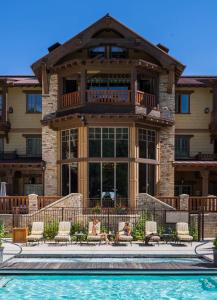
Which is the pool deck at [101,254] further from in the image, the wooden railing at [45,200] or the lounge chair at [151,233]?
the wooden railing at [45,200]

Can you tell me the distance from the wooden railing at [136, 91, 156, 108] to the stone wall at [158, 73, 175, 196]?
78 centimetres

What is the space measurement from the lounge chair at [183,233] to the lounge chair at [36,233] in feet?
21.1

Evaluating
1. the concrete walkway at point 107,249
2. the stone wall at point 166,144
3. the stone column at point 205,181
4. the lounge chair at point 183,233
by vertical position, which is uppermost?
the stone wall at point 166,144

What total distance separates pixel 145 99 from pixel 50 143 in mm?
6675

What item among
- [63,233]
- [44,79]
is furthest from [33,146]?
[63,233]

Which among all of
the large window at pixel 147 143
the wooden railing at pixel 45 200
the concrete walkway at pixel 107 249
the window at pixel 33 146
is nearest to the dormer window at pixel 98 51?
the large window at pixel 147 143

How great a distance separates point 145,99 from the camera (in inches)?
1060

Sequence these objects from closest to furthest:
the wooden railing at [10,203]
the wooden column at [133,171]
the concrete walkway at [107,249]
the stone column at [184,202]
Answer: the concrete walkway at [107,249] < the wooden railing at [10,203] < the stone column at [184,202] < the wooden column at [133,171]

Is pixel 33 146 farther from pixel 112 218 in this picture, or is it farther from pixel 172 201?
pixel 172 201

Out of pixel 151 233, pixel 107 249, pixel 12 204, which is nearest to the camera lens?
pixel 107 249

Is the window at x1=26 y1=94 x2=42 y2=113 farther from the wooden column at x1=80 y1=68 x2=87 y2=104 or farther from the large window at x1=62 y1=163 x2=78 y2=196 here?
the wooden column at x1=80 y1=68 x2=87 y2=104

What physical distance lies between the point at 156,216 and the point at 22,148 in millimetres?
13607

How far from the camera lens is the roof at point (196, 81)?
107 feet

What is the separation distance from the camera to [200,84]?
107 feet
